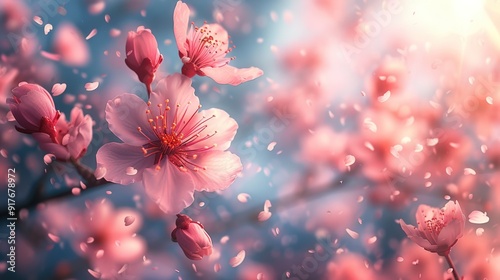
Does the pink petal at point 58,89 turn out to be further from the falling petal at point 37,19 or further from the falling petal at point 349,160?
the falling petal at point 349,160

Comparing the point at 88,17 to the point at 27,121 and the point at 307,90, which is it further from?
the point at 307,90

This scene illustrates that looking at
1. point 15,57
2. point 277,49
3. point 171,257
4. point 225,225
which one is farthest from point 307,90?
point 15,57

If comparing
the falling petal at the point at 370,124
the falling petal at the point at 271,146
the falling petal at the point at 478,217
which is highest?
the falling petal at the point at 370,124

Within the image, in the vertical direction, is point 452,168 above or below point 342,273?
above

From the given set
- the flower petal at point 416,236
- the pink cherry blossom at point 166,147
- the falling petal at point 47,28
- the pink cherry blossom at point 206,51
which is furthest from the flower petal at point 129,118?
the flower petal at point 416,236

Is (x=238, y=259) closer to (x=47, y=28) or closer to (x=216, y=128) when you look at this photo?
(x=216, y=128)

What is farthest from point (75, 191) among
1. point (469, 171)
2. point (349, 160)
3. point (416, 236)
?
Result: point (469, 171)

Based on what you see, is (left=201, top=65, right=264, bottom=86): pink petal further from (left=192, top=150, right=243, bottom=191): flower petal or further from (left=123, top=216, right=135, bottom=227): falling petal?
(left=123, top=216, right=135, bottom=227): falling petal
